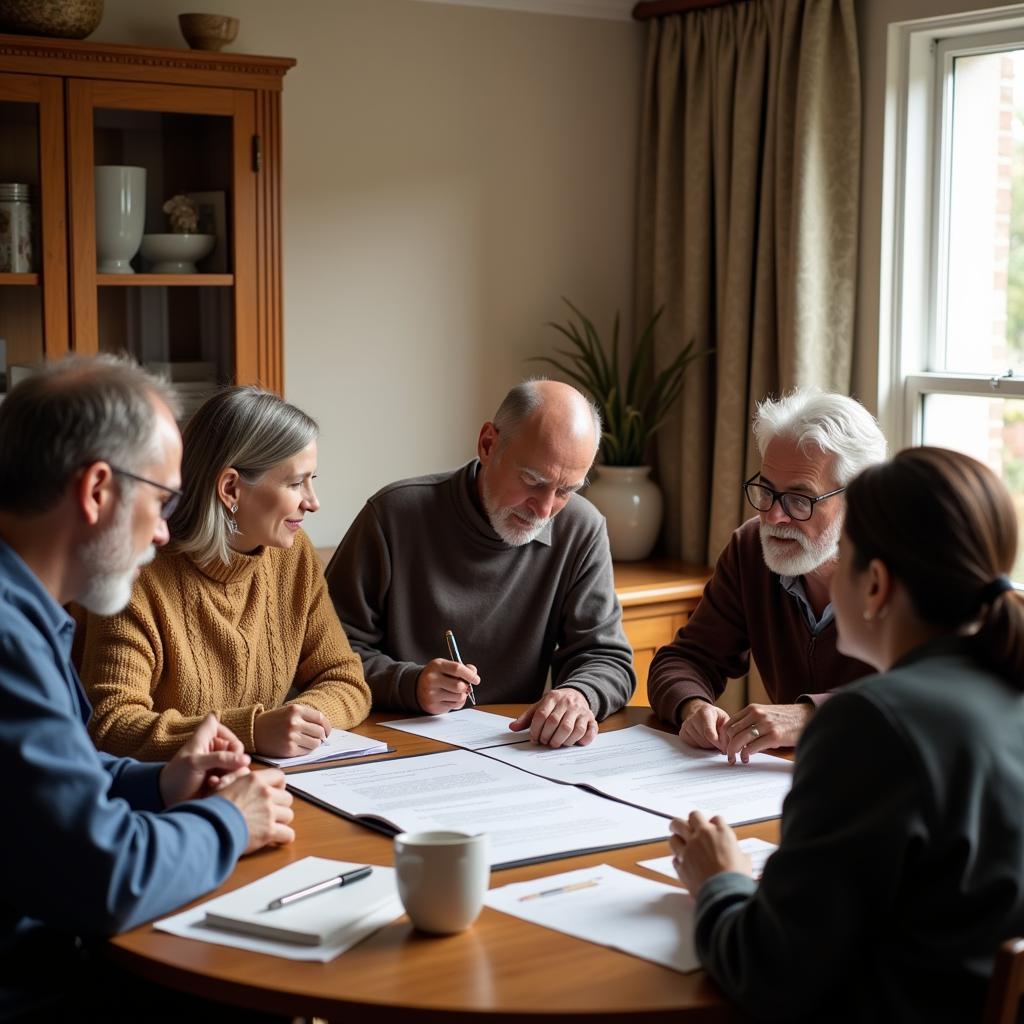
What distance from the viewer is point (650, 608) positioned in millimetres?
3744

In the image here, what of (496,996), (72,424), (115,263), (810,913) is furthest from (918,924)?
(115,263)

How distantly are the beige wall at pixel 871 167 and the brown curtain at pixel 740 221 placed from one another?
1.4 inches

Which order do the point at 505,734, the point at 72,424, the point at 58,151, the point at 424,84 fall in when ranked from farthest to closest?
the point at 424,84 < the point at 58,151 < the point at 505,734 < the point at 72,424

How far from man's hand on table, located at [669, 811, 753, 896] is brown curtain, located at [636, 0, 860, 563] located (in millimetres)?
2175

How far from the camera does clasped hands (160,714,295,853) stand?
5.31ft

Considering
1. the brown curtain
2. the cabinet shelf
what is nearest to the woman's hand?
the cabinet shelf

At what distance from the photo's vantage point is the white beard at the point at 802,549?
2277 mm

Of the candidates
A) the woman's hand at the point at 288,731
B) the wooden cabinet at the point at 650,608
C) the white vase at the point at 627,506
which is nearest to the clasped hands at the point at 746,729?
the woman's hand at the point at 288,731

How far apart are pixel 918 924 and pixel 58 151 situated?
103 inches

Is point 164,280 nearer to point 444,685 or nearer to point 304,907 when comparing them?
point 444,685

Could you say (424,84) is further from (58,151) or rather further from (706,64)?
(58,151)

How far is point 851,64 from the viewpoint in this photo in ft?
11.3

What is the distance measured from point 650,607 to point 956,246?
4.02 ft

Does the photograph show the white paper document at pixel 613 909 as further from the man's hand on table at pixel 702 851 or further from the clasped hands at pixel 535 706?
the clasped hands at pixel 535 706
